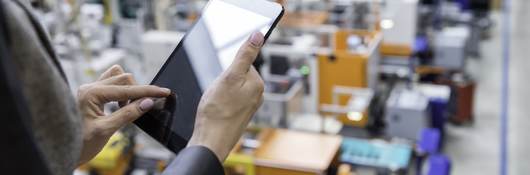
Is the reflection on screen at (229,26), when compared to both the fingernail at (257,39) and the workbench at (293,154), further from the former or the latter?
the workbench at (293,154)

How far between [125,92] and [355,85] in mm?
7092

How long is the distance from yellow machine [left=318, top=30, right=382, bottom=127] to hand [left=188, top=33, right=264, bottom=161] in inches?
269

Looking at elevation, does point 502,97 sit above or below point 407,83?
below

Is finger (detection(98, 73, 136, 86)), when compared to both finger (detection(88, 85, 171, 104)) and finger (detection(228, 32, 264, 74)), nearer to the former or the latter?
finger (detection(88, 85, 171, 104))

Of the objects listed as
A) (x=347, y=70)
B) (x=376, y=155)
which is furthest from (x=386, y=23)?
(x=376, y=155)

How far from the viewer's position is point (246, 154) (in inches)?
203

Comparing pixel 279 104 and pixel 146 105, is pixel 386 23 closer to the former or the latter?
pixel 279 104

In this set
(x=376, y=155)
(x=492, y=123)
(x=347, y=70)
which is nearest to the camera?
(x=376, y=155)

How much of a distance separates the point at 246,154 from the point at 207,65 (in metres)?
3.76

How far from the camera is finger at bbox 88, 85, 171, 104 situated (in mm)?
1355

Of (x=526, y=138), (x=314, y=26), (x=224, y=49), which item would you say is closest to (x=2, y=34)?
(x=224, y=49)

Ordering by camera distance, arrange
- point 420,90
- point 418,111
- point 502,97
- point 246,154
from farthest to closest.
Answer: point 502,97
point 420,90
point 418,111
point 246,154

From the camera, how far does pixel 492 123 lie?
8672mm

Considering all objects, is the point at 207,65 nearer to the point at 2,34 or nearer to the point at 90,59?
the point at 2,34
